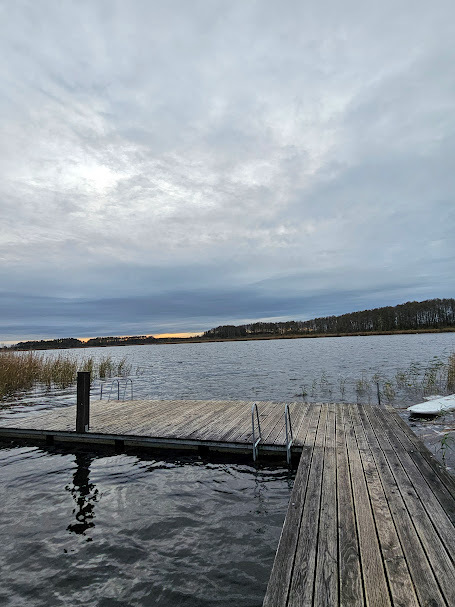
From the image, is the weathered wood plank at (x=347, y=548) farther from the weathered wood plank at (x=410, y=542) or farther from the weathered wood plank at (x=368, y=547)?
the weathered wood plank at (x=410, y=542)

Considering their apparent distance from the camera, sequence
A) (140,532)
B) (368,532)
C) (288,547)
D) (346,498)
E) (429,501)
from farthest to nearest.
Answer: (140,532)
(346,498)
(429,501)
(368,532)
(288,547)

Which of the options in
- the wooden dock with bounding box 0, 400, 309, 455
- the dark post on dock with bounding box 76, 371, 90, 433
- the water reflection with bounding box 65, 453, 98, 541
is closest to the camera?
the water reflection with bounding box 65, 453, 98, 541

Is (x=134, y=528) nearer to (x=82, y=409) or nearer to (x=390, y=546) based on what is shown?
(x=390, y=546)

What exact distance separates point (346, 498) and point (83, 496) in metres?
5.22

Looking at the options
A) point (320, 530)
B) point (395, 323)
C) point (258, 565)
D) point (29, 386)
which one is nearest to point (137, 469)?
point (258, 565)

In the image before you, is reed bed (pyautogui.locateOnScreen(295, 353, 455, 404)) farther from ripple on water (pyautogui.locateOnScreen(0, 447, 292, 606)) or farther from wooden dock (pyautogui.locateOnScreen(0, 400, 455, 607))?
ripple on water (pyautogui.locateOnScreen(0, 447, 292, 606))

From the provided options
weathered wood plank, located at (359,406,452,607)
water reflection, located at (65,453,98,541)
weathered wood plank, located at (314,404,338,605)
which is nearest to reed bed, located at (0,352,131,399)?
water reflection, located at (65,453,98,541)

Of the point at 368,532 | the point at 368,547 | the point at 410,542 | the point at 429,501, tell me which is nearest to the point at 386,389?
→ the point at 429,501

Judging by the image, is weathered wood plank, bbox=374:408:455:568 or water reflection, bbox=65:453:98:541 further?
water reflection, bbox=65:453:98:541

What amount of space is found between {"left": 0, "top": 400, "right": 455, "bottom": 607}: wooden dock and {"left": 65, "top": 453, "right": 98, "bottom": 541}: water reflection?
115 cm

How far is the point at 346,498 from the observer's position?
16.3ft

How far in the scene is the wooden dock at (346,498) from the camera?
3.13m

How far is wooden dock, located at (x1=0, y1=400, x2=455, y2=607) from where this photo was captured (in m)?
3.13

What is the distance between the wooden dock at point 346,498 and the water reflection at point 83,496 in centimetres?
115
